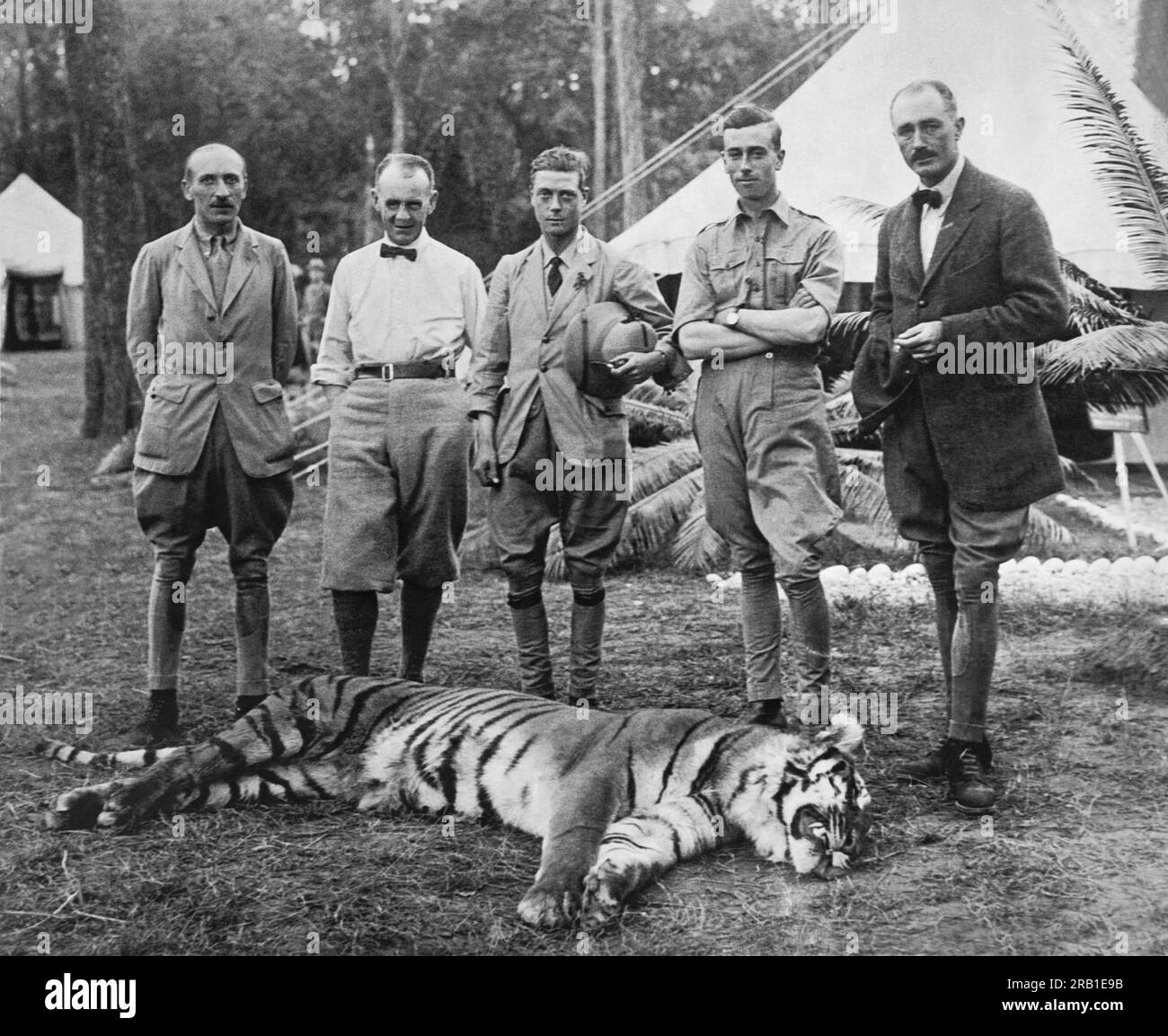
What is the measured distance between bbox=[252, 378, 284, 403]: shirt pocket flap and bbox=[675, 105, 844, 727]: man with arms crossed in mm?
1312

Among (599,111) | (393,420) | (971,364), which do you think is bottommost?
(393,420)

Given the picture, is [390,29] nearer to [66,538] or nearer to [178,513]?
[66,538]

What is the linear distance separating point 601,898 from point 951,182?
2.07 m

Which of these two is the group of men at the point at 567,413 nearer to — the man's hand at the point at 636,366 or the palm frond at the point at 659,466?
the man's hand at the point at 636,366

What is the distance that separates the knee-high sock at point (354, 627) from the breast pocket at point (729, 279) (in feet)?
4.77

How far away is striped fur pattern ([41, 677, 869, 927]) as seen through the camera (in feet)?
9.52

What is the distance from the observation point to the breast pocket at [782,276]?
356cm

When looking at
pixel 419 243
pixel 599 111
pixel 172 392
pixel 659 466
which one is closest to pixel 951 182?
pixel 419 243

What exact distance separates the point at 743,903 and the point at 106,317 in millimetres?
6956

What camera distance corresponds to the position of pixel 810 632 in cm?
353

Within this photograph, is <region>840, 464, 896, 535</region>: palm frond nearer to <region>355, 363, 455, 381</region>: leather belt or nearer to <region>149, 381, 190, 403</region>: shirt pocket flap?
<region>355, 363, 455, 381</region>: leather belt

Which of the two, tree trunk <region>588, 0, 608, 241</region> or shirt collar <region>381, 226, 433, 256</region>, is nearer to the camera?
shirt collar <region>381, 226, 433, 256</region>

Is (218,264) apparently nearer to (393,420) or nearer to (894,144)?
(393,420)

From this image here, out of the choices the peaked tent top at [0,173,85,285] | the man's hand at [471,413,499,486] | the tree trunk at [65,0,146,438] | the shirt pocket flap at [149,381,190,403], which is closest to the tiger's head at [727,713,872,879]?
the man's hand at [471,413,499,486]
